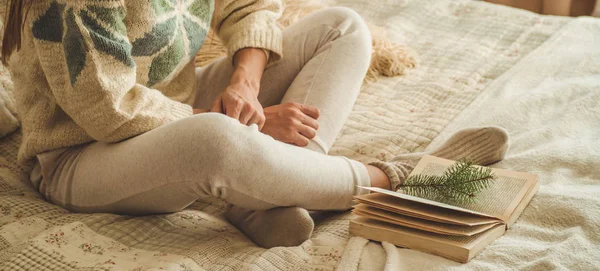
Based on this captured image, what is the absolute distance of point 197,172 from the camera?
38.1 inches

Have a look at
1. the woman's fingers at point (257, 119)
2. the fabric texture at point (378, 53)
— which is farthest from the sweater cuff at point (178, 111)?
the fabric texture at point (378, 53)

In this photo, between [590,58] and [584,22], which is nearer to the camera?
[590,58]

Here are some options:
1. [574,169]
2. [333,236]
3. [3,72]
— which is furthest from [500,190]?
[3,72]

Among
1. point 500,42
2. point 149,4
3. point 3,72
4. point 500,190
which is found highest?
point 149,4

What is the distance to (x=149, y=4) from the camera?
3.58ft

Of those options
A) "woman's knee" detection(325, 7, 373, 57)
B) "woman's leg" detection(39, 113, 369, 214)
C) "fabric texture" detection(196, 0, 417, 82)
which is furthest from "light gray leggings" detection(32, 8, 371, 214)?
"fabric texture" detection(196, 0, 417, 82)

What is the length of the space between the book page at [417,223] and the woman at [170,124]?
0.07 m

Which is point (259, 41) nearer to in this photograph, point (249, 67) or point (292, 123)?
point (249, 67)

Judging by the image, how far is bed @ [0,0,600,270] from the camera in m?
0.95

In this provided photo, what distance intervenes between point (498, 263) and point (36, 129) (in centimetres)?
71

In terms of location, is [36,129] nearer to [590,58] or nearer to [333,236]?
[333,236]

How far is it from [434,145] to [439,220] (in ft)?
1.35

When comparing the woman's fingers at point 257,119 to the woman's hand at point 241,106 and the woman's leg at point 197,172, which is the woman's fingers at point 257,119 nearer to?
the woman's hand at point 241,106

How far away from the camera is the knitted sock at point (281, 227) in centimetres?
102
